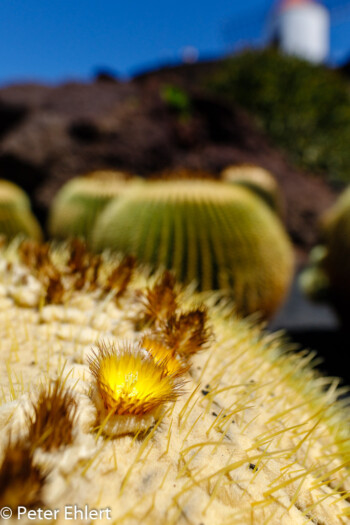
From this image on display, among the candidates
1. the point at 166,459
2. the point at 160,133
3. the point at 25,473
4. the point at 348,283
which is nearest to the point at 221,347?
the point at 166,459

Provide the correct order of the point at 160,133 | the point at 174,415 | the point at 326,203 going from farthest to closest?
the point at 326,203 → the point at 160,133 → the point at 174,415

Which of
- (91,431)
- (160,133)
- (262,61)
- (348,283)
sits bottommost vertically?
(348,283)

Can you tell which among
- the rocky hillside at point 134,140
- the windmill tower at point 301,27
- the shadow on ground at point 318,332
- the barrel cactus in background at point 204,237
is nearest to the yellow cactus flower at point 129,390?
the shadow on ground at point 318,332

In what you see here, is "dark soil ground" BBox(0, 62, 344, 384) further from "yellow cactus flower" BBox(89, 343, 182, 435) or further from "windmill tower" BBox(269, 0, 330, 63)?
"windmill tower" BBox(269, 0, 330, 63)

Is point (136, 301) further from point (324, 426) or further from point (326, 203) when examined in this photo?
point (326, 203)

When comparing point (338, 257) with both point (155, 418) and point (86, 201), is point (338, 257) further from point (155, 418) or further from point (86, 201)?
point (155, 418)

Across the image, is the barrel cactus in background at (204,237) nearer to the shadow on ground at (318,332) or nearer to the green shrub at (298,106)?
the shadow on ground at (318,332)
